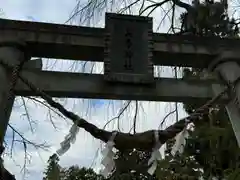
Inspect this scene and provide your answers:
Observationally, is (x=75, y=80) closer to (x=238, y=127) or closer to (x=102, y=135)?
(x=102, y=135)

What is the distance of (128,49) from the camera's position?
3883 millimetres

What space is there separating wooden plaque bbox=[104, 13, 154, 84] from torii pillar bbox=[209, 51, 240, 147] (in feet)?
2.80

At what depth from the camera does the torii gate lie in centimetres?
363

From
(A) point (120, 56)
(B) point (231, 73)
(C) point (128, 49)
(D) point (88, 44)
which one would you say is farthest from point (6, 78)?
(B) point (231, 73)

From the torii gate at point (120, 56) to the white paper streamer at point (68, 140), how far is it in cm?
72

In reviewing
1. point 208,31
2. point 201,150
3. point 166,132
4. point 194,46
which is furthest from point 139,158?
point 166,132

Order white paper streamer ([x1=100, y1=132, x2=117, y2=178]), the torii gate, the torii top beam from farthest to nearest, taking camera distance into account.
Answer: the torii top beam → the torii gate → white paper streamer ([x1=100, y1=132, x2=117, y2=178])

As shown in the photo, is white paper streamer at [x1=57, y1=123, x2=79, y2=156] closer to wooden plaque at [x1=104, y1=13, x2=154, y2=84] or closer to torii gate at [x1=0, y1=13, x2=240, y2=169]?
torii gate at [x1=0, y1=13, x2=240, y2=169]

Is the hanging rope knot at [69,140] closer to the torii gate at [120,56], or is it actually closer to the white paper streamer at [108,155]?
the white paper streamer at [108,155]

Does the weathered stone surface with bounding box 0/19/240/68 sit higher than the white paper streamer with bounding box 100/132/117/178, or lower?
higher

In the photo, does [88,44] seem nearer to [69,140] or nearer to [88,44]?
[88,44]

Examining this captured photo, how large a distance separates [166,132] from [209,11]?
406 centimetres

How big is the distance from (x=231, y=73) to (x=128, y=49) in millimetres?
A: 1242

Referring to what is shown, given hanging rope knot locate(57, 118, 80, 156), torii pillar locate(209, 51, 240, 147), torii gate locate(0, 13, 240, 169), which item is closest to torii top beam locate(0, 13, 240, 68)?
torii gate locate(0, 13, 240, 169)
